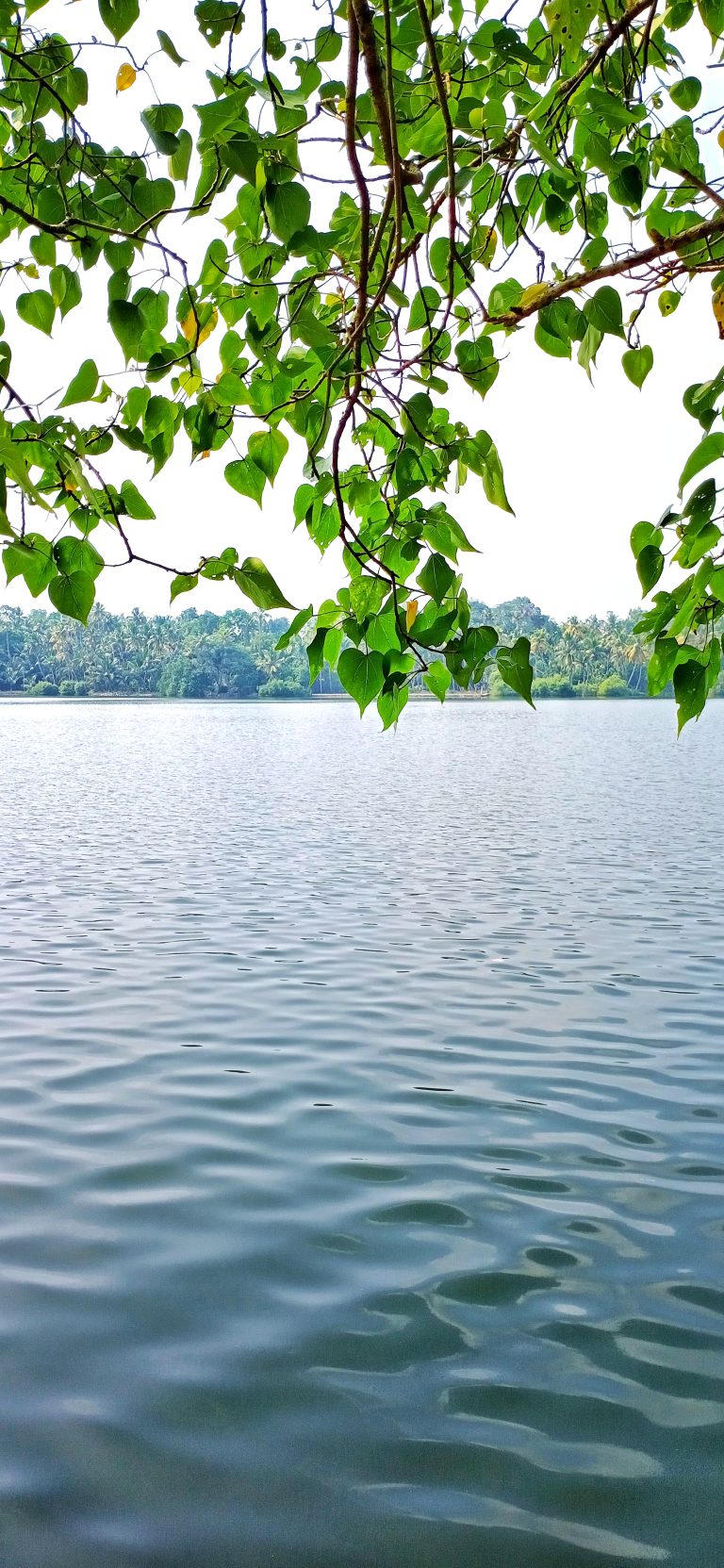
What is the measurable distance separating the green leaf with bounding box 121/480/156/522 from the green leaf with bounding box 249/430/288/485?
0.30 meters

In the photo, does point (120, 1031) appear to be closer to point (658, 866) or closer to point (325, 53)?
point (325, 53)

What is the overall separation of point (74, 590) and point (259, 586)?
0.27m

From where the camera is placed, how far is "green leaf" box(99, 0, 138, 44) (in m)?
1.67

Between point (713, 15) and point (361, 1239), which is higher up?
point (713, 15)

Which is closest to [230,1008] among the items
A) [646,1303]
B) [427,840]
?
[646,1303]

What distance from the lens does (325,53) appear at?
6.77ft

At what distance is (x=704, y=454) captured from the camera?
1726 mm

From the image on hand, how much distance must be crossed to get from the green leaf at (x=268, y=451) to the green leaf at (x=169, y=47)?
0.56m

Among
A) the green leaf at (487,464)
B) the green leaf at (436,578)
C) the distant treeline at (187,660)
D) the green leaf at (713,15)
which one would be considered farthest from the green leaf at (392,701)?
the distant treeline at (187,660)

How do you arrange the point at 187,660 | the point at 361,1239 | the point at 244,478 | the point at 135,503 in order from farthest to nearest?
the point at 187,660 < the point at 361,1239 < the point at 244,478 < the point at 135,503

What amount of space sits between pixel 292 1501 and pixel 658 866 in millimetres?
11362

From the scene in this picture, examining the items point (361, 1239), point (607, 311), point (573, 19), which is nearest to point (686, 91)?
point (573, 19)

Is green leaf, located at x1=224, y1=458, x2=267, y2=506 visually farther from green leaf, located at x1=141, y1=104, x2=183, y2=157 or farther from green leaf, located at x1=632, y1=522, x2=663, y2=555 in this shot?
green leaf, located at x1=632, y1=522, x2=663, y2=555

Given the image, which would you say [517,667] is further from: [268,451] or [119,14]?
[119,14]
